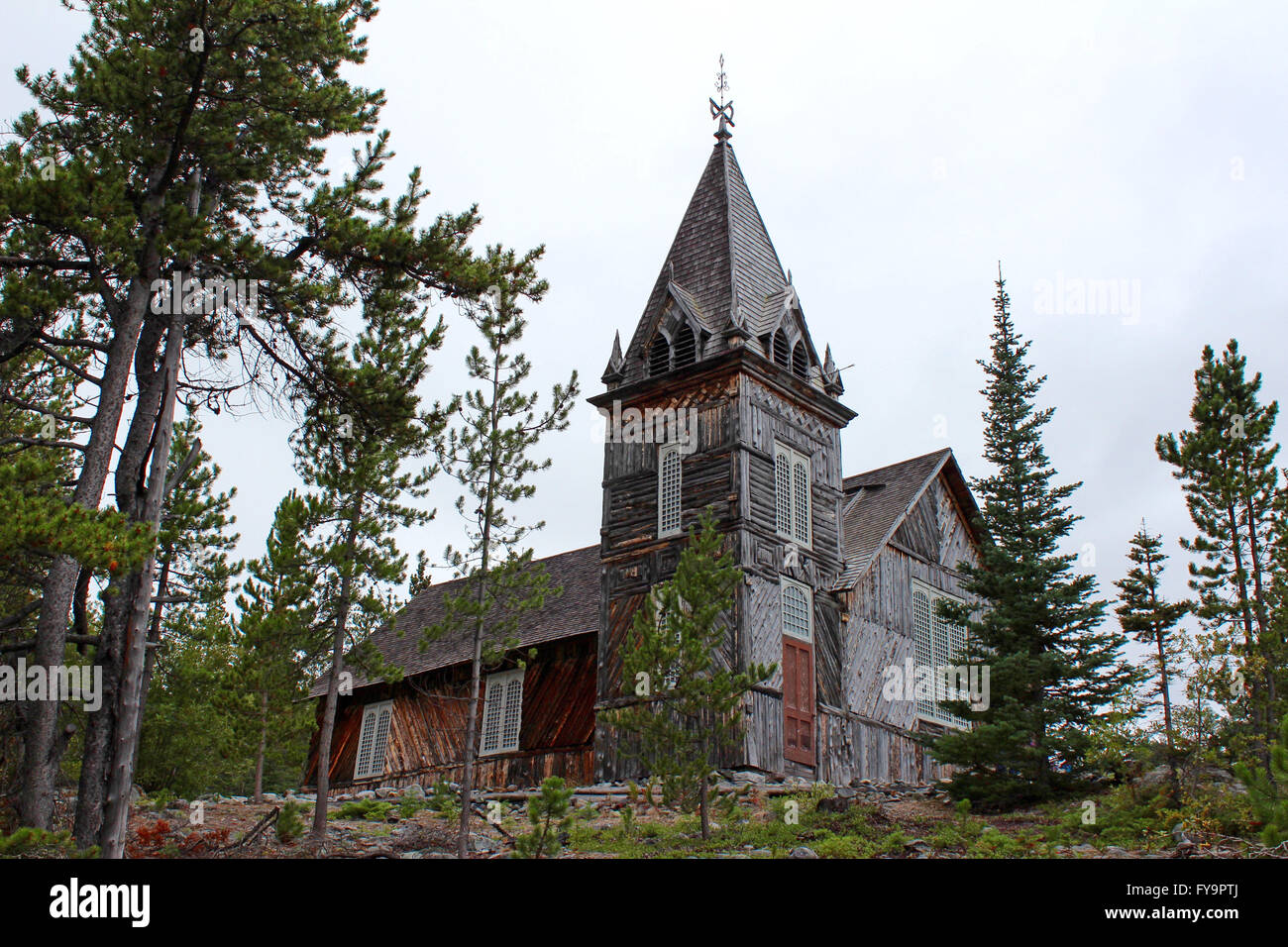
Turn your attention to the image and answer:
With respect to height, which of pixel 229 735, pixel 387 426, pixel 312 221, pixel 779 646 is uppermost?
pixel 312 221

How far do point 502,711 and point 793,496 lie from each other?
939 cm

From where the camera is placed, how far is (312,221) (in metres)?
17.0

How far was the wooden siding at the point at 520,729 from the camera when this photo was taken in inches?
1093

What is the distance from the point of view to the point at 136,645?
14094 millimetres

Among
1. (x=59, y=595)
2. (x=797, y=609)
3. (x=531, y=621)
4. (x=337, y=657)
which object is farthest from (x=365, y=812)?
(x=797, y=609)

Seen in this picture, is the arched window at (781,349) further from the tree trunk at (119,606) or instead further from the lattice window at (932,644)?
the tree trunk at (119,606)

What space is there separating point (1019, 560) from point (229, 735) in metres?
15.2

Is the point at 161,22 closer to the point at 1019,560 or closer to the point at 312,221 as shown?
the point at 312,221

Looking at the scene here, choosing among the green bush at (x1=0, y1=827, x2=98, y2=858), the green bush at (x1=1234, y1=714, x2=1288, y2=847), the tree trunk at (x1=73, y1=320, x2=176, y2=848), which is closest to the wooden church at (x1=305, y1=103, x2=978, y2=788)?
the green bush at (x1=1234, y1=714, x2=1288, y2=847)

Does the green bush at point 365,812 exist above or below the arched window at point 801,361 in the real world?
below

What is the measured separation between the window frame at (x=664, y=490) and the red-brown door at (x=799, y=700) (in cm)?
351

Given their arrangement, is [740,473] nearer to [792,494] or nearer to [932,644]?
[792,494]

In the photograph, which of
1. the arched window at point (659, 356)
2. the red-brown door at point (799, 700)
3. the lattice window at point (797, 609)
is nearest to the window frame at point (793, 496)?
the lattice window at point (797, 609)
